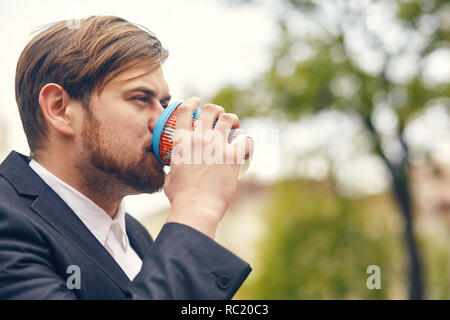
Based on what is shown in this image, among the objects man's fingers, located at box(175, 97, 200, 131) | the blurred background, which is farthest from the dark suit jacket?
the blurred background

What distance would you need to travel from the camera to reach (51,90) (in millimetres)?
1156

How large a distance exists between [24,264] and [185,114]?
45cm

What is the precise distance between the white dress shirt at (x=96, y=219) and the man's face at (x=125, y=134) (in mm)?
59

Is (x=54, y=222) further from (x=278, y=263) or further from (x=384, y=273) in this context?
(x=278, y=263)

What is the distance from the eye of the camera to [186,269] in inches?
33.7

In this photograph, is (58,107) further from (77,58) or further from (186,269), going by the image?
(186,269)

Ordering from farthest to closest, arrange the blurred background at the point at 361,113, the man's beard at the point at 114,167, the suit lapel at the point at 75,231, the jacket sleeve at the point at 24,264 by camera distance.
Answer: the blurred background at the point at 361,113
the man's beard at the point at 114,167
the suit lapel at the point at 75,231
the jacket sleeve at the point at 24,264

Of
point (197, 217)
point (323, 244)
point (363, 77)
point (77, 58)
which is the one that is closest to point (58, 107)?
point (77, 58)

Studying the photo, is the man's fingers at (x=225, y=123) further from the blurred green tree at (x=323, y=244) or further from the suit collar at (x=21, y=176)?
the blurred green tree at (x=323, y=244)

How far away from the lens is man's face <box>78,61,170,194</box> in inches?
43.7

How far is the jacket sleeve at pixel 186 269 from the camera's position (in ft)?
2.76

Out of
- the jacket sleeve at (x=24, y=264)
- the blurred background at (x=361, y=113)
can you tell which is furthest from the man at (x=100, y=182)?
the blurred background at (x=361, y=113)

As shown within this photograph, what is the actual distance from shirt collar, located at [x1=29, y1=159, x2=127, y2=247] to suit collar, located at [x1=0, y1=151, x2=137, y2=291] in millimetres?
55

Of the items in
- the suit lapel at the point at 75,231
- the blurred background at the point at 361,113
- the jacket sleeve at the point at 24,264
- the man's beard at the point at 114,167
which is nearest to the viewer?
the jacket sleeve at the point at 24,264
